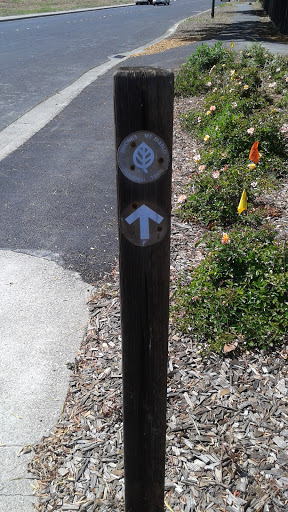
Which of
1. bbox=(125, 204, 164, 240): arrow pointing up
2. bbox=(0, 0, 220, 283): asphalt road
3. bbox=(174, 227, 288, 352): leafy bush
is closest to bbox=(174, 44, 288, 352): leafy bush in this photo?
bbox=(174, 227, 288, 352): leafy bush

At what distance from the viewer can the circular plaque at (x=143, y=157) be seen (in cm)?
141

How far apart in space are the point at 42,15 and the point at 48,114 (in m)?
29.5

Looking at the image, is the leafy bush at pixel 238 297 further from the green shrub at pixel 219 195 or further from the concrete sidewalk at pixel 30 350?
the green shrub at pixel 219 195

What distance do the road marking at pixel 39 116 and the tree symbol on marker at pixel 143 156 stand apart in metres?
5.75

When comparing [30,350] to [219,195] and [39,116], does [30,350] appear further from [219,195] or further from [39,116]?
[39,116]

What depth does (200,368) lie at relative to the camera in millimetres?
2840

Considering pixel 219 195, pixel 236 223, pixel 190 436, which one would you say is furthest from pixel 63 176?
pixel 190 436

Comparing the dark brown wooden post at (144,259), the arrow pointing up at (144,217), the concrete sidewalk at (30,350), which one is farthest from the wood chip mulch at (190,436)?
the arrow pointing up at (144,217)

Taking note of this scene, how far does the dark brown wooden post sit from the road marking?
567 cm

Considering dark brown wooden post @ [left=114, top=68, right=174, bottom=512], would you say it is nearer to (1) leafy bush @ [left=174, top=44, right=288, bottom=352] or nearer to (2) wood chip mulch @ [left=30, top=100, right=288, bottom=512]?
(2) wood chip mulch @ [left=30, top=100, right=288, bottom=512]

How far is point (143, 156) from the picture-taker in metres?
1.42

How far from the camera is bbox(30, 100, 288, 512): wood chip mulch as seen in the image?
7.25 ft

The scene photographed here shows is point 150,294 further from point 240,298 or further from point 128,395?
point 240,298

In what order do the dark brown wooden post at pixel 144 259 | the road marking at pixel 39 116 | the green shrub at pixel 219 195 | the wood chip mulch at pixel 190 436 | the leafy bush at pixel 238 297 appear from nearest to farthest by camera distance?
the dark brown wooden post at pixel 144 259 < the wood chip mulch at pixel 190 436 < the leafy bush at pixel 238 297 < the green shrub at pixel 219 195 < the road marking at pixel 39 116
